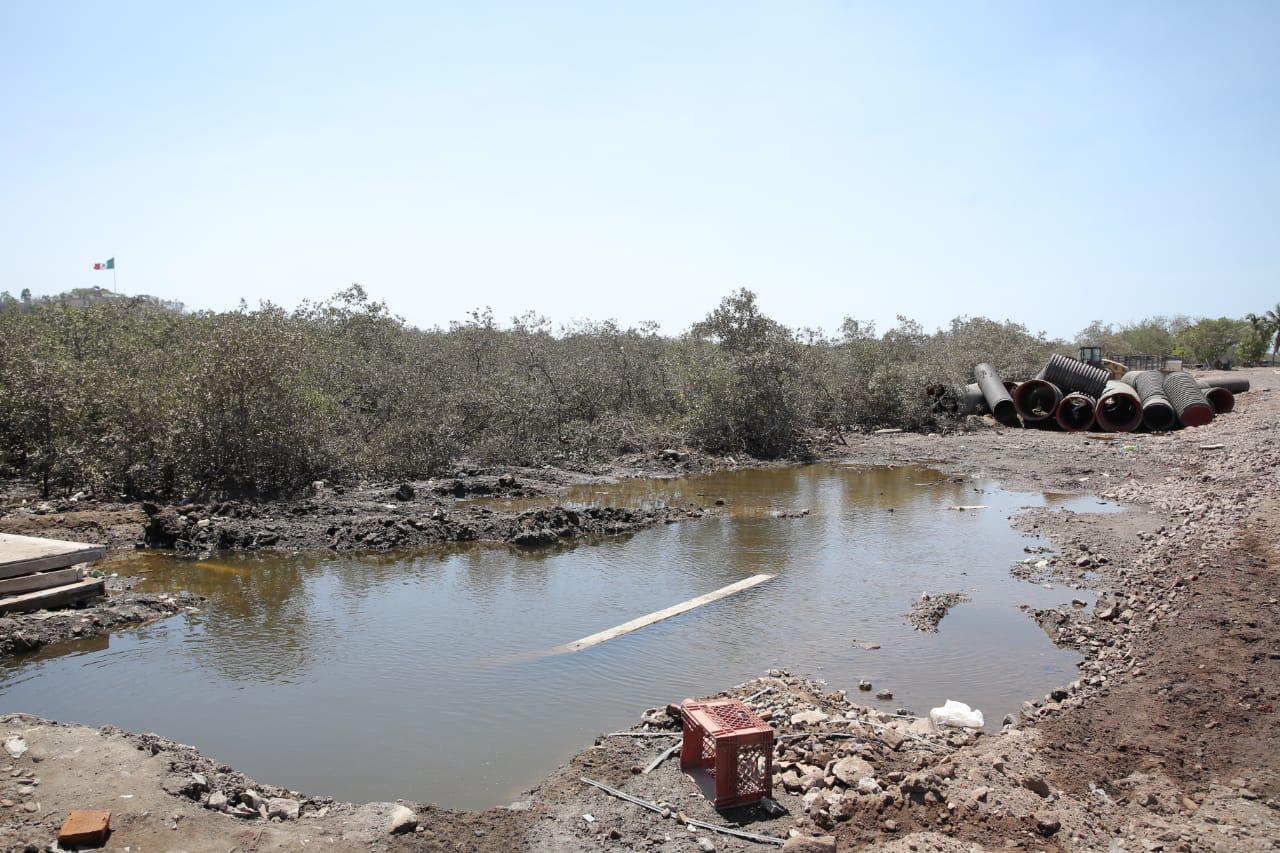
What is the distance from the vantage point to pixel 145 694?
6.71m

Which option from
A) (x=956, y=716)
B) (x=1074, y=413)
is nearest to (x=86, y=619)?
(x=956, y=716)

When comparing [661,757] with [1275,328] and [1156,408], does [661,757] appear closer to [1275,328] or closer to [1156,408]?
[1156,408]

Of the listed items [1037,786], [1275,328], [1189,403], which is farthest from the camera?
[1275,328]

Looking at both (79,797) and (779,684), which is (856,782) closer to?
(779,684)

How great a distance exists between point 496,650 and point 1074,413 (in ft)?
75.5

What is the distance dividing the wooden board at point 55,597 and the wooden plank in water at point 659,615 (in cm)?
508

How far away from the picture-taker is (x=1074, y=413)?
2503 centimetres

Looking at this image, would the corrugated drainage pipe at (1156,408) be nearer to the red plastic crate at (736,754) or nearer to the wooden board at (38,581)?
the red plastic crate at (736,754)

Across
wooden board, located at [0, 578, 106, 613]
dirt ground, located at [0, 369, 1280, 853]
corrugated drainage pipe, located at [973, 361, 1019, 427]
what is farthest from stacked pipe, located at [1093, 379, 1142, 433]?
wooden board, located at [0, 578, 106, 613]

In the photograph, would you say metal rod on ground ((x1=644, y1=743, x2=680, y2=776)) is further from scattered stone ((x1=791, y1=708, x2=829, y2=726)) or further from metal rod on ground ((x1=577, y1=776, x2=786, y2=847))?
scattered stone ((x1=791, y1=708, x2=829, y2=726))

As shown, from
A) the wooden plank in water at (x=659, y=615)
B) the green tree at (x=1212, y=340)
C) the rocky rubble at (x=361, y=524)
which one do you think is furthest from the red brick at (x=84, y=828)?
the green tree at (x=1212, y=340)

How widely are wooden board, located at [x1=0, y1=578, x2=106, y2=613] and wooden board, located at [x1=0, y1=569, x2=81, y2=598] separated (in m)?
0.05

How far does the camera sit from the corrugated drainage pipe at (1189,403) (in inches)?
909

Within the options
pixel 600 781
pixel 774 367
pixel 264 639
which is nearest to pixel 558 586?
pixel 264 639
